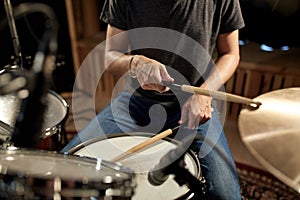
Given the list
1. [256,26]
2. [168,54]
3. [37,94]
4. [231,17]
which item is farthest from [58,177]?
[256,26]

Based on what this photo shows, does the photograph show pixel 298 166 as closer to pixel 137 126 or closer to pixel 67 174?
pixel 67 174

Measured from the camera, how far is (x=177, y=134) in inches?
37.6

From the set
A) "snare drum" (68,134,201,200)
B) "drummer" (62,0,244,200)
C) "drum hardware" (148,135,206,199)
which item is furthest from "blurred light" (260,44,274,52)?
"drum hardware" (148,135,206,199)

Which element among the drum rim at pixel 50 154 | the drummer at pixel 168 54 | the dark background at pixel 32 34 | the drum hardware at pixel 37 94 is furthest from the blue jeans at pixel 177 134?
the dark background at pixel 32 34

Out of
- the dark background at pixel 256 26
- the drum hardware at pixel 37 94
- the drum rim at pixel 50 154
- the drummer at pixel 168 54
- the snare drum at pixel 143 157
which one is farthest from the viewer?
the dark background at pixel 256 26

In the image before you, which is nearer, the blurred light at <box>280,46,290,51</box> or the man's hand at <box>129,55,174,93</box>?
the man's hand at <box>129,55,174,93</box>

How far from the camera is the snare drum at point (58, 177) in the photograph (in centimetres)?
53

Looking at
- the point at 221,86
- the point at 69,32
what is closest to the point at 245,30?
the point at 221,86

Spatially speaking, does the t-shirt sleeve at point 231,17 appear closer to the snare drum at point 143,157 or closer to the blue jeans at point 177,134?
the blue jeans at point 177,134

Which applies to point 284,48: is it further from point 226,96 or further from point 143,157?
point 143,157

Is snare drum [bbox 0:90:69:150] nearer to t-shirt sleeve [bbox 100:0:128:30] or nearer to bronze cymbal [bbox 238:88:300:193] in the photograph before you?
t-shirt sleeve [bbox 100:0:128:30]

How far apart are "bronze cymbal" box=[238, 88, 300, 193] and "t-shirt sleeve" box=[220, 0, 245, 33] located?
0.34 metres

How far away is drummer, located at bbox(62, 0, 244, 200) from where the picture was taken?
1.02 meters

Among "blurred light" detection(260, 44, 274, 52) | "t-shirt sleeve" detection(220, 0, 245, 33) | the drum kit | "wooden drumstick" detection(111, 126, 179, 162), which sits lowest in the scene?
"blurred light" detection(260, 44, 274, 52)
